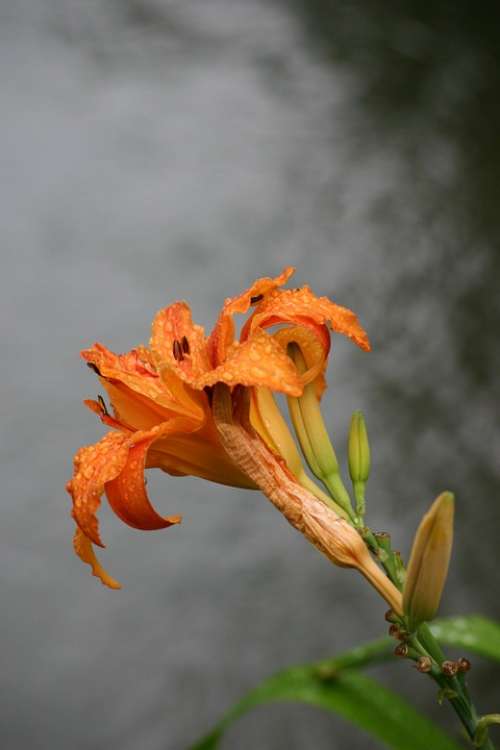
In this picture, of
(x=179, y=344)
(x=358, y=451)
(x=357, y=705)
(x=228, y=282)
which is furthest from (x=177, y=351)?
(x=228, y=282)

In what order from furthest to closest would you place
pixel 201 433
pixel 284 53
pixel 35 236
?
pixel 284 53, pixel 35 236, pixel 201 433

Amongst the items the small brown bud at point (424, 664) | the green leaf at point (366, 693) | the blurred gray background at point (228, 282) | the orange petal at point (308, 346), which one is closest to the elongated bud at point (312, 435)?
the orange petal at point (308, 346)

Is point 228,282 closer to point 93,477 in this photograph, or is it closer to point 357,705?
point 357,705

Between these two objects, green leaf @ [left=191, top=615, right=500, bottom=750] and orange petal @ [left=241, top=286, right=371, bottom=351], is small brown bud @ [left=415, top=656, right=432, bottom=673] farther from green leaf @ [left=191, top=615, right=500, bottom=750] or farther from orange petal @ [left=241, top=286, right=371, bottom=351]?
green leaf @ [left=191, top=615, right=500, bottom=750]

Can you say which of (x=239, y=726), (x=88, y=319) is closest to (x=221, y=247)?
(x=88, y=319)

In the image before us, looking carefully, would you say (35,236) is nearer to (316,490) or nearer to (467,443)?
(467,443)
